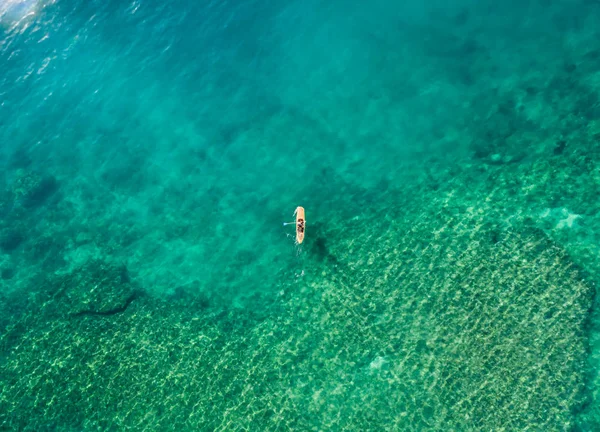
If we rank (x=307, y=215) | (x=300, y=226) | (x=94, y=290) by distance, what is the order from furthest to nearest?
(x=94, y=290), (x=307, y=215), (x=300, y=226)

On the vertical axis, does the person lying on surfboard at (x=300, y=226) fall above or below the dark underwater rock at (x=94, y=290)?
below

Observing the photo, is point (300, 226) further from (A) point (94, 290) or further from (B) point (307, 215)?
(A) point (94, 290)

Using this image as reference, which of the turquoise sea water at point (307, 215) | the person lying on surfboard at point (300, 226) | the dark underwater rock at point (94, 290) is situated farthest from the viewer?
the dark underwater rock at point (94, 290)

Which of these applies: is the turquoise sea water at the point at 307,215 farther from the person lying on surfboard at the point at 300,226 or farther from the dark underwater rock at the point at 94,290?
the person lying on surfboard at the point at 300,226

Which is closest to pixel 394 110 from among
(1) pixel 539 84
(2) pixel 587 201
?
(1) pixel 539 84

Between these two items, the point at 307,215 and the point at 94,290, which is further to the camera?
the point at 94,290

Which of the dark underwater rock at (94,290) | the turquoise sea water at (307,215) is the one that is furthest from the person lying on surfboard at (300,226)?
the dark underwater rock at (94,290)

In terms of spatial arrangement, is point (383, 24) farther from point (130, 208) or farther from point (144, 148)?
point (130, 208)

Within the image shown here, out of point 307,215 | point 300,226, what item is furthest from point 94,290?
point 307,215

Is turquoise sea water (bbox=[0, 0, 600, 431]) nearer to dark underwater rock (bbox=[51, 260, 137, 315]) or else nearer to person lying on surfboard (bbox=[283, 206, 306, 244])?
dark underwater rock (bbox=[51, 260, 137, 315])

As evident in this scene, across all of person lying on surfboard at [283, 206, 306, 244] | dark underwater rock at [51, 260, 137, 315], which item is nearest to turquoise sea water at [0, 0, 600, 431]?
dark underwater rock at [51, 260, 137, 315]
